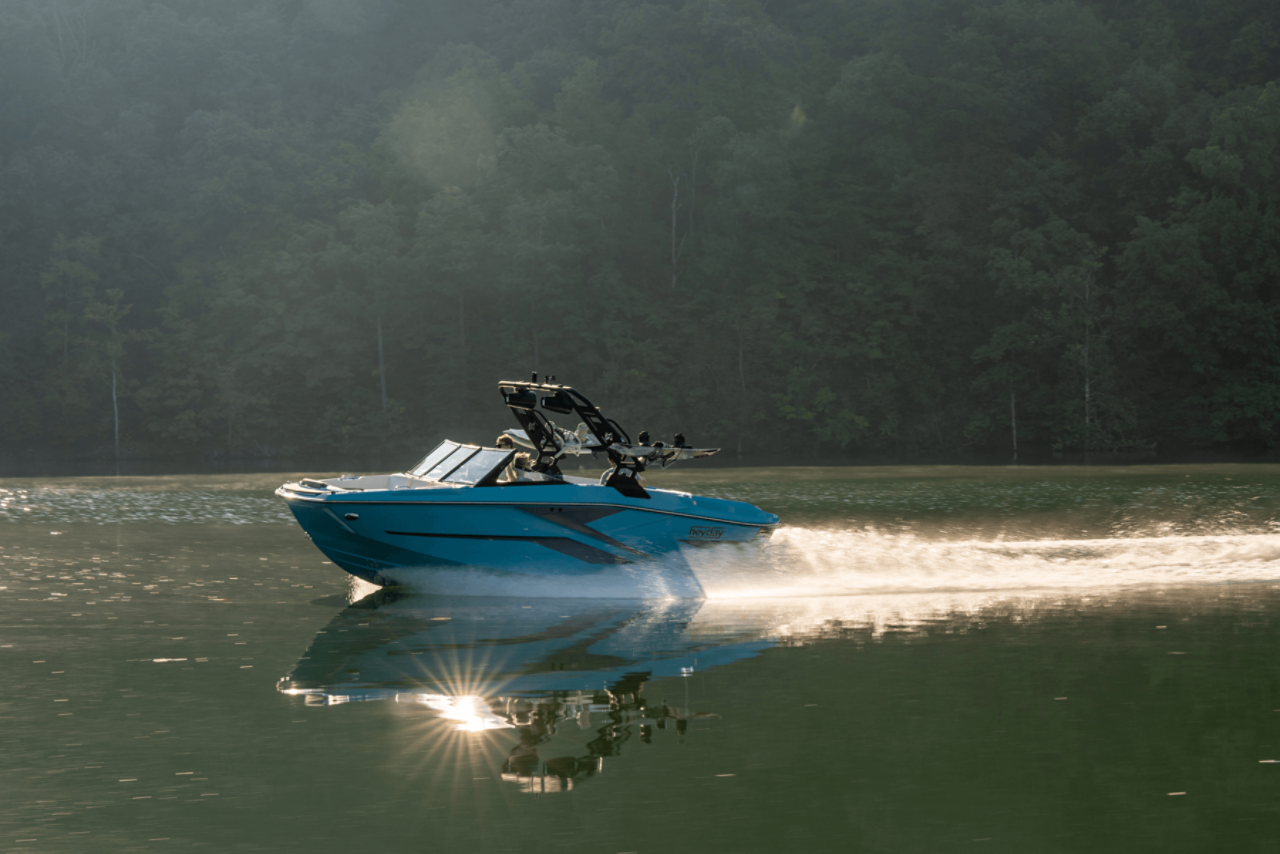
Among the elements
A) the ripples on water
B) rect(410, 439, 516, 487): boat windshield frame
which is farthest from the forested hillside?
rect(410, 439, 516, 487): boat windshield frame

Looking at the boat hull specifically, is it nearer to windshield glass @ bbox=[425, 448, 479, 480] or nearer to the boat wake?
the boat wake

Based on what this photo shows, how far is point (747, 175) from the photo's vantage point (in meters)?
69.1

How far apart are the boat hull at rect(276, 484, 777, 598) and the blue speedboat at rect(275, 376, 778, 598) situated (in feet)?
0.04

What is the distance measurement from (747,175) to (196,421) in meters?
30.9

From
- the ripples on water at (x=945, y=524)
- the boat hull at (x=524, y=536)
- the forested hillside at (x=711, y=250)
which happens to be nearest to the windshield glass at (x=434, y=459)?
the boat hull at (x=524, y=536)

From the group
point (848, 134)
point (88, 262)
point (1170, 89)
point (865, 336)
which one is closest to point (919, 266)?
point (865, 336)

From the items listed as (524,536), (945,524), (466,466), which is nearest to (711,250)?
(945,524)

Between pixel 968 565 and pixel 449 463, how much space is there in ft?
23.5

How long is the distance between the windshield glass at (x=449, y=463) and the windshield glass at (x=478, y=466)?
0.16 m

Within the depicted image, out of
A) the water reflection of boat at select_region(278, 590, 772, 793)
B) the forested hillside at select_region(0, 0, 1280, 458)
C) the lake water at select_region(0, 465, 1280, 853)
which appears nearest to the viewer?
the lake water at select_region(0, 465, 1280, 853)

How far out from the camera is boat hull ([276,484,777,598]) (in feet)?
50.8

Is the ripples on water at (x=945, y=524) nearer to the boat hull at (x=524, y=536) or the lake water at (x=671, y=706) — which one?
the lake water at (x=671, y=706)

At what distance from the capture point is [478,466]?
52.0ft

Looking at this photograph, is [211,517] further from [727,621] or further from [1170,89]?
[1170,89]
